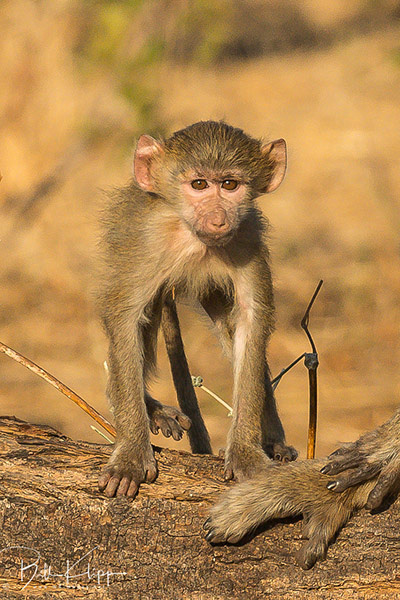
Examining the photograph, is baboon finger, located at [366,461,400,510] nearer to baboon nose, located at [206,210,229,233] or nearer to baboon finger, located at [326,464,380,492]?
baboon finger, located at [326,464,380,492]

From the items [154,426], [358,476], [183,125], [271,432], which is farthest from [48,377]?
[183,125]

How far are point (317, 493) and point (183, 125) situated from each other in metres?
7.97

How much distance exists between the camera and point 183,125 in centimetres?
1143

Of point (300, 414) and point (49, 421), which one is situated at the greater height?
point (300, 414)

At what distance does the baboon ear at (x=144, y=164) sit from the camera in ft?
17.1

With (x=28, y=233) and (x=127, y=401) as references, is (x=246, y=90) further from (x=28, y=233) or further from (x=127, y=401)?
(x=127, y=401)

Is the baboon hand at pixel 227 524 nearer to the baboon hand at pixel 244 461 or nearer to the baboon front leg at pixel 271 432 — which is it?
the baboon hand at pixel 244 461

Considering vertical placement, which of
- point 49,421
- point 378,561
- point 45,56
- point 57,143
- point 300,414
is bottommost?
point 49,421

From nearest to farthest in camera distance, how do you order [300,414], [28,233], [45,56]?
[300,414] < [28,233] < [45,56]

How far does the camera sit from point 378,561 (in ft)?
12.6

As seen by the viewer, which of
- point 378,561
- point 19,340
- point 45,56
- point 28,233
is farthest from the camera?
point 45,56

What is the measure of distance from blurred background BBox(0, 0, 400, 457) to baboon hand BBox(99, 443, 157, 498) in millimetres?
4129

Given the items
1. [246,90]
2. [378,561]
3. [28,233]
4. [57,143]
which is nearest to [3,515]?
[378,561]

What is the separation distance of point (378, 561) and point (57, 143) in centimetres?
895
